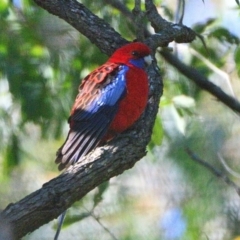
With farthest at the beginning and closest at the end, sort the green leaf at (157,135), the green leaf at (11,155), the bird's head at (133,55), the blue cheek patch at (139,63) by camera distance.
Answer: the green leaf at (11,155)
the green leaf at (157,135)
the blue cheek patch at (139,63)
the bird's head at (133,55)

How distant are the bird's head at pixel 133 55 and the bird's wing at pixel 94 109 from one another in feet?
0.18

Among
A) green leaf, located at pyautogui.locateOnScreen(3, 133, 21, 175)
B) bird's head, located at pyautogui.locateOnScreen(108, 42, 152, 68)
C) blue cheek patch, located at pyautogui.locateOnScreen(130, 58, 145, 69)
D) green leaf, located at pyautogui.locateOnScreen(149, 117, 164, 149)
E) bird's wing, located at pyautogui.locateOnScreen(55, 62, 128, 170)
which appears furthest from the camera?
green leaf, located at pyautogui.locateOnScreen(3, 133, 21, 175)

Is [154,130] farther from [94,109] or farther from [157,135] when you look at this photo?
[94,109]

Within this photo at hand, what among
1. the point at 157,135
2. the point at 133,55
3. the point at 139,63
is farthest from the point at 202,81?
the point at 133,55

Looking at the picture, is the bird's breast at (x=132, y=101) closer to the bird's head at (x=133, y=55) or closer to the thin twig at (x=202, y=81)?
the bird's head at (x=133, y=55)

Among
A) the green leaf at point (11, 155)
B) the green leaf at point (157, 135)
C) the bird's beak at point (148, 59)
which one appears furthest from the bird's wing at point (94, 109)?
the green leaf at point (11, 155)

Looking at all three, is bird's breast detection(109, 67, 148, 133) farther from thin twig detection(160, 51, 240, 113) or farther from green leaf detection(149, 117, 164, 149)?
thin twig detection(160, 51, 240, 113)

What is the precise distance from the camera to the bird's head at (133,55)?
4961 mm

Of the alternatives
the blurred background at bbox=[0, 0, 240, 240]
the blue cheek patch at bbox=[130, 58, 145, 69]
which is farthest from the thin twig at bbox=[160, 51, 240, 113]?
the blue cheek patch at bbox=[130, 58, 145, 69]

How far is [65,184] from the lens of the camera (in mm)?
3754

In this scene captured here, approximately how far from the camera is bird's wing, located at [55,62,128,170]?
15.4 ft

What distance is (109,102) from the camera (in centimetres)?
495

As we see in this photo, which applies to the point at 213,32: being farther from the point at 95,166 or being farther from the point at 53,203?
the point at 53,203

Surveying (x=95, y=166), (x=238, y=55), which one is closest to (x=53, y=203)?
(x=95, y=166)
